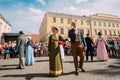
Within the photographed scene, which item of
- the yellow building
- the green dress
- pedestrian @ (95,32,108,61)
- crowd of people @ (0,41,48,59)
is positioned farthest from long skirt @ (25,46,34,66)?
the yellow building

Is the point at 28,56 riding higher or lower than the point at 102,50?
lower

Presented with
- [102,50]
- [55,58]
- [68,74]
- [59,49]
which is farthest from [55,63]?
[102,50]

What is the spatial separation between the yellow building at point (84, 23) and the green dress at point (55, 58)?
135ft

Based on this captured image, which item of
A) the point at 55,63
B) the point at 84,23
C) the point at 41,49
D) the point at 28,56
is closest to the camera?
the point at 55,63

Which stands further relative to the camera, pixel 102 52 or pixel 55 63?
pixel 102 52

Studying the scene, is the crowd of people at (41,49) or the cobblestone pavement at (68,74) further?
the crowd of people at (41,49)

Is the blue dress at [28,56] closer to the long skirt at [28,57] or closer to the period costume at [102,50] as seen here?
the long skirt at [28,57]

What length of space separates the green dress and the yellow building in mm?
41124

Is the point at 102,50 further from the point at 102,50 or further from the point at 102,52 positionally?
the point at 102,52

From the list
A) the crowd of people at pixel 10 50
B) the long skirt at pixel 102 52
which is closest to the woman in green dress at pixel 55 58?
the long skirt at pixel 102 52

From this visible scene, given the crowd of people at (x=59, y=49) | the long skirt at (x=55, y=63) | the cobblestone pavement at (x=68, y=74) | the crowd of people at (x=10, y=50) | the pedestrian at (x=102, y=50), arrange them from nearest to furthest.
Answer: the cobblestone pavement at (x=68, y=74) < the long skirt at (x=55, y=63) < the crowd of people at (x=59, y=49) < the pedestrian at (x=102, y=50) < the crowd of people at (x=10, y=50)

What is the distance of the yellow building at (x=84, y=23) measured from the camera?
51.8 meters

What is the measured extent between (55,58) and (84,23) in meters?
53.3

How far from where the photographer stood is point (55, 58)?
6328 millimetres
